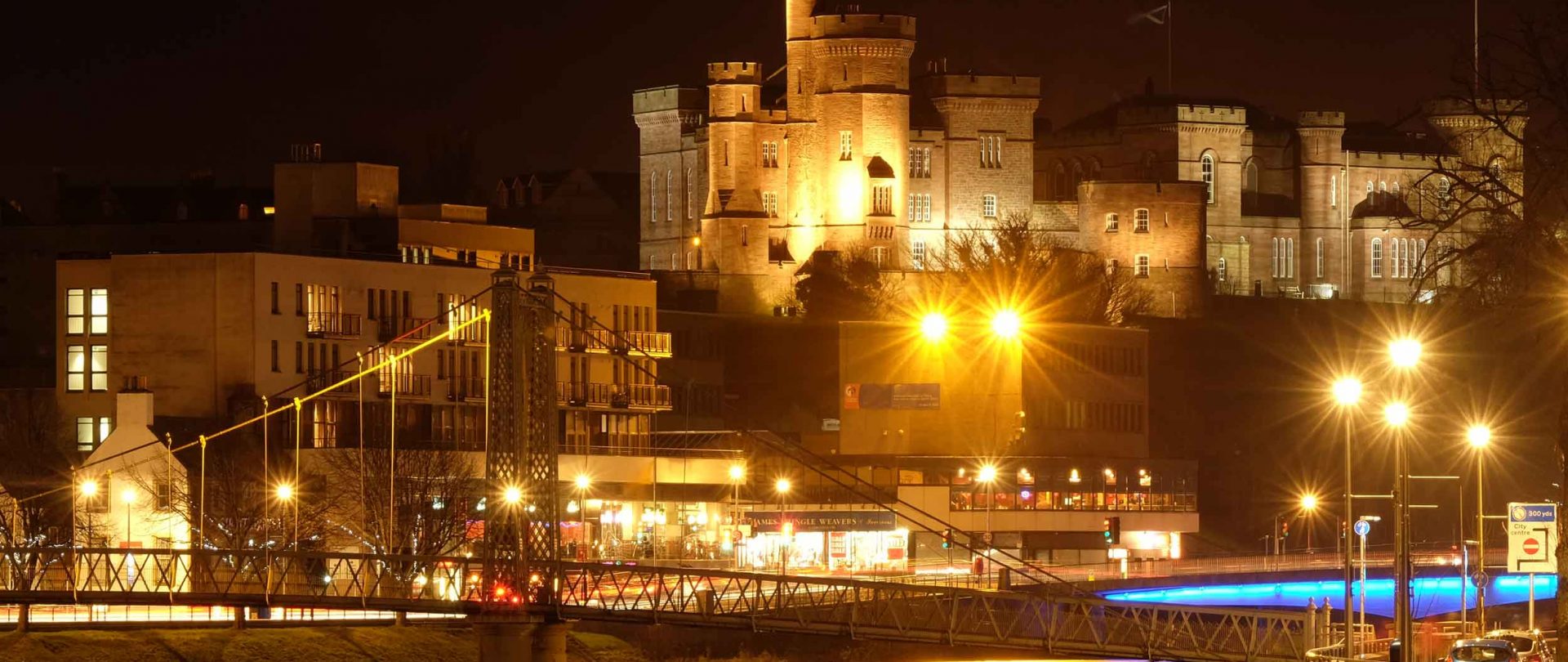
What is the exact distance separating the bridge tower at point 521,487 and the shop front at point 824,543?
25.1 metres

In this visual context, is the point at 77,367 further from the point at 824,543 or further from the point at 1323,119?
the point at 1323,119

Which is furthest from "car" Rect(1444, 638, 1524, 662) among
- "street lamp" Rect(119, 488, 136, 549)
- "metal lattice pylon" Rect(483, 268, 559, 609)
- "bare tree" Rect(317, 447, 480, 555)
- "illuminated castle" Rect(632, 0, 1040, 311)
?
"illuminated castle" Rect(632, 0, 1040, 311)

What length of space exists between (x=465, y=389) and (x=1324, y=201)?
8844 cm

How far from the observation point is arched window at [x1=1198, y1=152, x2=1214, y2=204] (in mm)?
171250

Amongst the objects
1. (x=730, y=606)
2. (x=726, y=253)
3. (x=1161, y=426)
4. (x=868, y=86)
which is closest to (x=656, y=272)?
(x=726, y=253)

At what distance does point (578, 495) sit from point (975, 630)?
997 inches

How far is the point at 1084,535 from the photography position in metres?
107

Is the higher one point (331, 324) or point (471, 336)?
point (331, 324)

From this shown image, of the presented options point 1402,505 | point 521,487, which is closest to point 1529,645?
point 1402,505

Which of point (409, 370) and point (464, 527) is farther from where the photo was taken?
point (409, 370)

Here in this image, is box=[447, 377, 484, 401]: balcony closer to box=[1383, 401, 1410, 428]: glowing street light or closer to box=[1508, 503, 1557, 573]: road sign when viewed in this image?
box=[1508, 503, 1557, 573]: road sign

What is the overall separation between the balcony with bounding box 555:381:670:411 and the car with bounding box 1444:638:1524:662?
53.4 metres

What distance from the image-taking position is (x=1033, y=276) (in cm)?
13975

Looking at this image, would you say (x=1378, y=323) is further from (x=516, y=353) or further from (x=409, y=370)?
(x=516, y=353)
